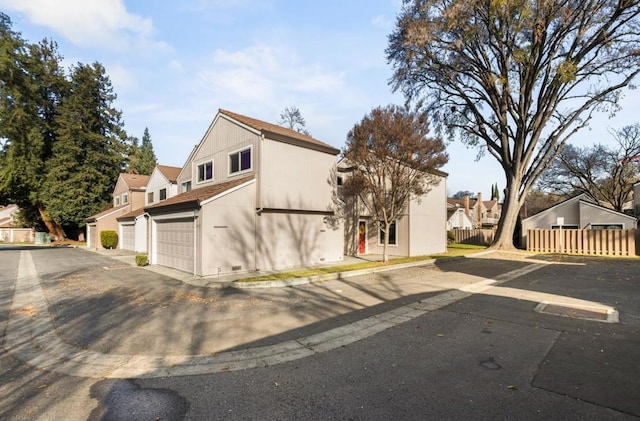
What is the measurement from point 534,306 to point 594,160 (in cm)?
3653

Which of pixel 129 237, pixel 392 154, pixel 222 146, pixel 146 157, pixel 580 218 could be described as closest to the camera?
pixel 392 154

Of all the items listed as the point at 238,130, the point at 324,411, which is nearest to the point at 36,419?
the point at 324,411

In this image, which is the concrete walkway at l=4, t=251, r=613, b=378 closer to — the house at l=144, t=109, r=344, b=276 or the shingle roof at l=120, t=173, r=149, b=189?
the house at l=144, t=109, r=344, b=276

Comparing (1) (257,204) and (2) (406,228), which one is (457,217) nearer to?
(2) (406,228)

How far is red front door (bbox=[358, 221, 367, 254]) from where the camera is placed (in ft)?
67.8

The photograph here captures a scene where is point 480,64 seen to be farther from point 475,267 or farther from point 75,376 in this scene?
point 75,376

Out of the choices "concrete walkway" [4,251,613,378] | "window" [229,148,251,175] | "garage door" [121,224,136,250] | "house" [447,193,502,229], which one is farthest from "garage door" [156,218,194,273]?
"house" [447,193,502,229]

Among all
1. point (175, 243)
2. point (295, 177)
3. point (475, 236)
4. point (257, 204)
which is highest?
point (295, 177)

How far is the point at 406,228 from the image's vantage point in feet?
64.2

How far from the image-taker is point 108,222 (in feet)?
98.9

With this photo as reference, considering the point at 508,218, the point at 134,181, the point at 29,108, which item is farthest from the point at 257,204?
the point at 29,108

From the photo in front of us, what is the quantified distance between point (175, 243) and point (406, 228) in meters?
12.6

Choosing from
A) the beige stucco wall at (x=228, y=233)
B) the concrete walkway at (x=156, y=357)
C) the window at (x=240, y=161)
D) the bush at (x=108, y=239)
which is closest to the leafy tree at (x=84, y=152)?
the bush at (x=108, y=239)

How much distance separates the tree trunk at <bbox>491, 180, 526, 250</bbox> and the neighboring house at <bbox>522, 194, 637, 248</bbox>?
3540mm
